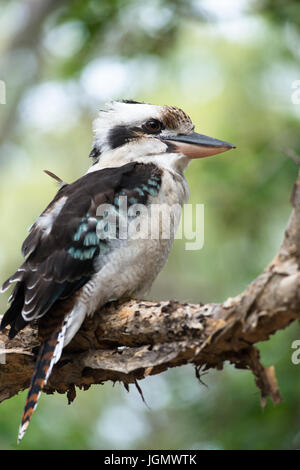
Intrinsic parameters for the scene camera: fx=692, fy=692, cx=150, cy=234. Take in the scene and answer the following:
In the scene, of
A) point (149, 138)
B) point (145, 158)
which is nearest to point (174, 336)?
point (145, 158)

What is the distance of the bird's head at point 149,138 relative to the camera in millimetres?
4023

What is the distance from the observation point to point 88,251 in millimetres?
3424

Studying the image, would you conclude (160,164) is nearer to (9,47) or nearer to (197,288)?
(9,47)

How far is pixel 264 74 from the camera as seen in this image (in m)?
9.38

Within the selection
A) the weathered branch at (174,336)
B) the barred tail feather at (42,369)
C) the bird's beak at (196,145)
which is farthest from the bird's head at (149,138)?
the barred tail feather at (42,369)

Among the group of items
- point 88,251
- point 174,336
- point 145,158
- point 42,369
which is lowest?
point 42,369

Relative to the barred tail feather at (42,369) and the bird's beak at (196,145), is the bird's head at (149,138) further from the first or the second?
the barred tail feather at (42,369)

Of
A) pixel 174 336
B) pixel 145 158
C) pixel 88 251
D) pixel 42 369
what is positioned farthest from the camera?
pixel 145 158

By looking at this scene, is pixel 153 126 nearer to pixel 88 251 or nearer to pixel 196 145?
pixel 196 145

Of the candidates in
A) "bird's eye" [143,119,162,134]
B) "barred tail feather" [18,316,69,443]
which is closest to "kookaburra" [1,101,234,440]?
"barred tail feather" [18,316,69,443]

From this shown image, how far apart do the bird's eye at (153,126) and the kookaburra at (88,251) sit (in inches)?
4.5

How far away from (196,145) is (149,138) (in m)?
0.29

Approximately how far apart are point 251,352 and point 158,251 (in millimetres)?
1052

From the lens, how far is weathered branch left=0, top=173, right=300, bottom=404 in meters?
2.54
